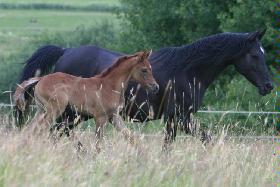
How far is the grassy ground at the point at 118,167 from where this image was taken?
180 inches

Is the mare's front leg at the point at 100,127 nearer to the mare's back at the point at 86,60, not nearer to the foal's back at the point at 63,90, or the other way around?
the foal's back at the point at 63,90

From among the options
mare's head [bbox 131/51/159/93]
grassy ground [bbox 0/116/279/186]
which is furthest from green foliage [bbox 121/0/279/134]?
grassy ground [bbox 0/116/279/186]

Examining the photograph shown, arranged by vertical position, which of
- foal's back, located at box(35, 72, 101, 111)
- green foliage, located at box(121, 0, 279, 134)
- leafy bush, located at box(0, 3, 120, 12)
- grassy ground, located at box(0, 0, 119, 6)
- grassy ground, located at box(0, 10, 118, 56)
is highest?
foal's back, located at box(35, 72, 101, 111)

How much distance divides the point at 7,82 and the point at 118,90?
19830 mm

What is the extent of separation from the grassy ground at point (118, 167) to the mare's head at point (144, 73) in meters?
1.81

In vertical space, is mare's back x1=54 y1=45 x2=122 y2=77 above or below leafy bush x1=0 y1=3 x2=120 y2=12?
above

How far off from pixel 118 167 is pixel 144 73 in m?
2.74

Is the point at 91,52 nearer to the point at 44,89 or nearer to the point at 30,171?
the point at 44,89

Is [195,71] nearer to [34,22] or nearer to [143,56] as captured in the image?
[143,56]

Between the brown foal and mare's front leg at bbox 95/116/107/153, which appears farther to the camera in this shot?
the brown foal

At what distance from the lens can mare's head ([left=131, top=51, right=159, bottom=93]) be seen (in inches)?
297

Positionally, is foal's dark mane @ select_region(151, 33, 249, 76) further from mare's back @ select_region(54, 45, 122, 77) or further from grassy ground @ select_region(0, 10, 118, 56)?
grassy ground @ select_region(0, 10, 118, 56)

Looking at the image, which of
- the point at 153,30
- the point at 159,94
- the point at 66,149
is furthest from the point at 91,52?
the point at 153,30

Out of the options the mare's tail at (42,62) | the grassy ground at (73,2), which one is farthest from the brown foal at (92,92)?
the grassy ground at (73,2)
